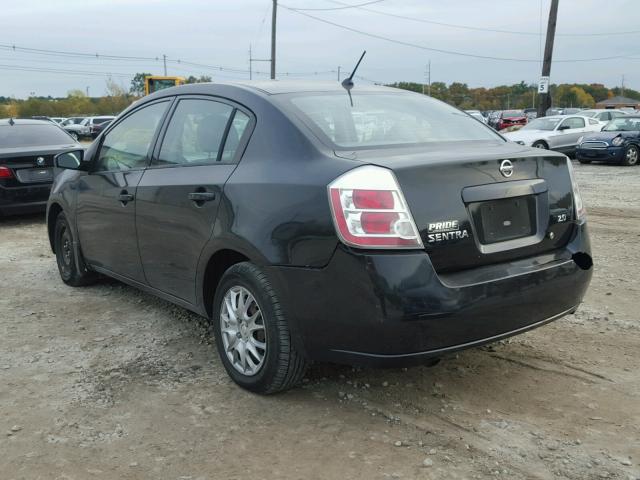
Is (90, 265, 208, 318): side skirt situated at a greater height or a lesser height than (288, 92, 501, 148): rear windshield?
lesser

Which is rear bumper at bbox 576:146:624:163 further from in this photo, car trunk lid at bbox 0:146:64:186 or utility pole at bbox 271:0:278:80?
utility pole at bbox 271:0:278:80

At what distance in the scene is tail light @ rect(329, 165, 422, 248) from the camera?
2.84 m

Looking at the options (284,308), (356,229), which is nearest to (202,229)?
(284,308)

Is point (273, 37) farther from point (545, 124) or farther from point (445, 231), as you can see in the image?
point (445, 231)

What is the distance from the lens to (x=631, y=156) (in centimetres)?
1850

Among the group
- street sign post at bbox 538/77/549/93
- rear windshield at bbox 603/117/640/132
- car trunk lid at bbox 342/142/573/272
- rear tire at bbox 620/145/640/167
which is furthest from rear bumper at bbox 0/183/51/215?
street sign post at bbox 538/77/549/93

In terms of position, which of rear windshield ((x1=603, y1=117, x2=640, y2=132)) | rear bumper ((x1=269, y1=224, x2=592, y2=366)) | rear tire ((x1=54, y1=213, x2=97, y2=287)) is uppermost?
rear windshield ((x1=603, y1=117, x2=640, y2=132))

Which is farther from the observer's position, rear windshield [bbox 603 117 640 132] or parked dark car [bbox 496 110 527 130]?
parked dark car [bbox 496 110 527 130]

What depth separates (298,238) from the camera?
303cm

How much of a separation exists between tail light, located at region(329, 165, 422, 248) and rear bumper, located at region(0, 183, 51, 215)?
7.24 meters

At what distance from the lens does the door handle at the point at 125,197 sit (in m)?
4.35

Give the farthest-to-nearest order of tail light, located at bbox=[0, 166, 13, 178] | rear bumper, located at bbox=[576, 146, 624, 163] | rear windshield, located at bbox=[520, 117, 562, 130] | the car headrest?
rear windshield, located at bbox=[520, 117, 562, 130]
rear bumper, located at bbox=[576, 146, 624, 163]
tail light, located at bbox=[0, 166, 13, 178]
the car headrest

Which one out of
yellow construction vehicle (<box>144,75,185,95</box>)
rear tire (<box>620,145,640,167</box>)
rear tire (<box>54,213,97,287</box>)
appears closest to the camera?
rear tire (<box>54,213,97,287</box>)

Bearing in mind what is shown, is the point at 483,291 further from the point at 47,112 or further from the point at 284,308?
the point at 47,112
